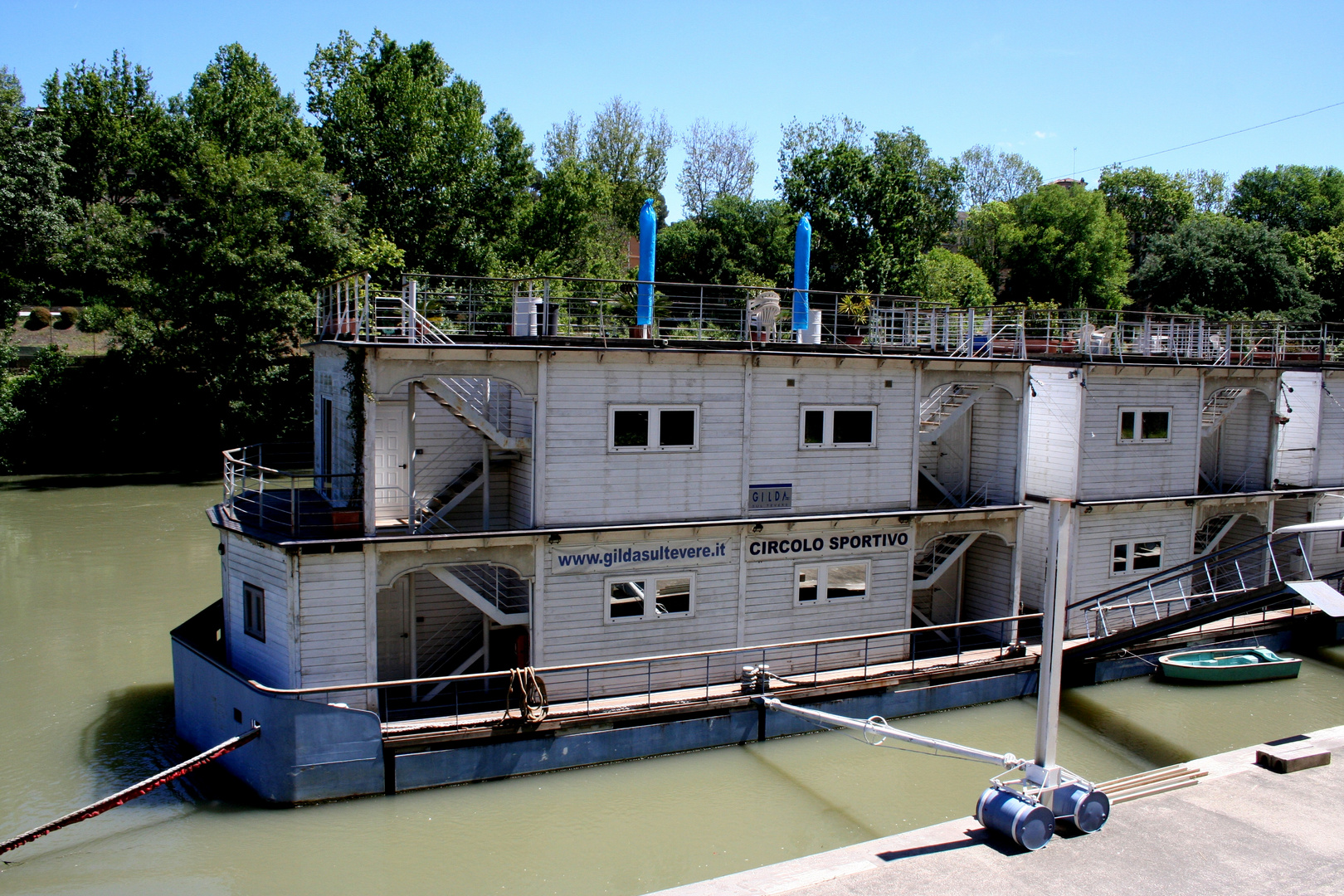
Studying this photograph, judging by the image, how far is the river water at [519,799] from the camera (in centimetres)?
1257

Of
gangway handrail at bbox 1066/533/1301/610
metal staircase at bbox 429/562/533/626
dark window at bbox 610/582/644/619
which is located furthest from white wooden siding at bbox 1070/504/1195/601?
metal staircase at bbox 429/562/533/626

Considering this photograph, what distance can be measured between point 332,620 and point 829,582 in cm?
833

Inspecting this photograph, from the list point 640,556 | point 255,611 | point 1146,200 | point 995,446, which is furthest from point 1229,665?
point 1146,200

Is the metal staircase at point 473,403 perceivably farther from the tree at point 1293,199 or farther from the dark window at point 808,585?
the tree at point 1293,199

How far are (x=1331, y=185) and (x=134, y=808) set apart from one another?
84.5 m

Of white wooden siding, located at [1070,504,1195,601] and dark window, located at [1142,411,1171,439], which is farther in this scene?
dark window, located at [1142,411,1171,439]

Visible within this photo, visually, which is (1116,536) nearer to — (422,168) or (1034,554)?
(1034,554)

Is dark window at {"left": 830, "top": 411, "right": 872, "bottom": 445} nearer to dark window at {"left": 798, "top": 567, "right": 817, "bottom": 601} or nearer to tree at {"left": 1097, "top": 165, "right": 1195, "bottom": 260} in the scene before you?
dark window at {"left": 798, "top": 567, "right": 817, "bottom": 601}

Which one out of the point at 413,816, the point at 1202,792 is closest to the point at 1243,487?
the point at 1202,792

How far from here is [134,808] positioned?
555 inches

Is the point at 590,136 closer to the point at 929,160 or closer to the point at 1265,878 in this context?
the point at 929,160

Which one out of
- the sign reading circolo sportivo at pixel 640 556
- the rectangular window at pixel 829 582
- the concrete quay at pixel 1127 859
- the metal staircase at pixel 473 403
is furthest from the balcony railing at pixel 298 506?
the rectangular window at pixel 829 582

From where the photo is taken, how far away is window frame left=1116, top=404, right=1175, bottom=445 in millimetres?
20891

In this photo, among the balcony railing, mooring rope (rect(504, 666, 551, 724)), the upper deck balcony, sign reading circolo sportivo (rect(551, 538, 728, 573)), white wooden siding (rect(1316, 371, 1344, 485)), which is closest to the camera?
mooring rope (rect(504, 666, 551, 724))
